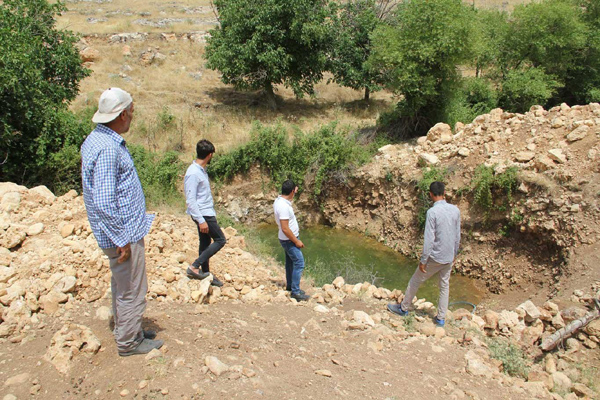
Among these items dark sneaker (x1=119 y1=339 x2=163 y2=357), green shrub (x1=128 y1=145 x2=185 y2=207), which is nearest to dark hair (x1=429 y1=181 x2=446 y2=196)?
dark sneaker (x1=119 y1=339 x2=163 y2=357)

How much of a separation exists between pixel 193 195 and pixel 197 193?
0.23ft

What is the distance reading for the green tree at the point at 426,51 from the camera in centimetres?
1055

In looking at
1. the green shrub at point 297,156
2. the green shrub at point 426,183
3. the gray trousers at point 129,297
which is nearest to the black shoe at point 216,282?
the gray trousers at point 129,297

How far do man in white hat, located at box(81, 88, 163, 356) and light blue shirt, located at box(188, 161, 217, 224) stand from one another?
1355 millimetres

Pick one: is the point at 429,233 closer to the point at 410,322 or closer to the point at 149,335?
the point at 410,322

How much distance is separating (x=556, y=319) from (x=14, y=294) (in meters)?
6.39

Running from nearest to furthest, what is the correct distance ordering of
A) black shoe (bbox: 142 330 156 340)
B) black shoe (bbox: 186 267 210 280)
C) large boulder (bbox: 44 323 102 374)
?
large boulder (bbox: 44 323 102 374) < black shoe (bbox: 142 330 156 340) < black shoe (bbox: 186 267 210 280)

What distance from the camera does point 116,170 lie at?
280 cm

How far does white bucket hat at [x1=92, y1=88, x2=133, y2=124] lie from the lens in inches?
111

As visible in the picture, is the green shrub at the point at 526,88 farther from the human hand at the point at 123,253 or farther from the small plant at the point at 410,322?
the human hand at the point at 123,253

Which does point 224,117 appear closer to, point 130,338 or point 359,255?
point 359,255

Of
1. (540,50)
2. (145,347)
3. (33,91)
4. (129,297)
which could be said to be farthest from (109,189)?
(540,50)

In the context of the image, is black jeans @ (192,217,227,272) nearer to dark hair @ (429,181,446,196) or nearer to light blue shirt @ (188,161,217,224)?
light blue shirt @ (188,161,217,224)

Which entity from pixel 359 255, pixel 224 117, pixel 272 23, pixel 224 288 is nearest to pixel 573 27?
pixel 272 23
